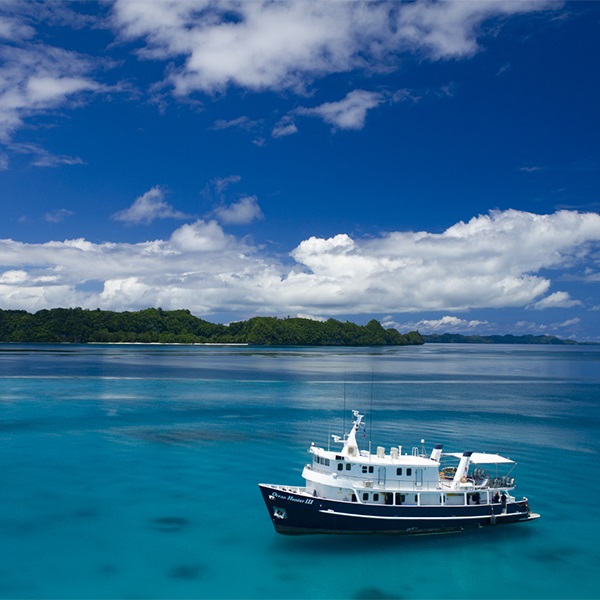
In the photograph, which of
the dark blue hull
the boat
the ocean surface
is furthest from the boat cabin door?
the ocean surface

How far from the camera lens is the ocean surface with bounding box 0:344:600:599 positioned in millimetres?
31969

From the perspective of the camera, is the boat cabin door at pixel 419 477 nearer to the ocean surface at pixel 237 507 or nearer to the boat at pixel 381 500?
the boat at pixel 381 500

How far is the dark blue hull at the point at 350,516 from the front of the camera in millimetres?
36750

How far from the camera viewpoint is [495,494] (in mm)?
40406

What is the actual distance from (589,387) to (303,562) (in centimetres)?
12439

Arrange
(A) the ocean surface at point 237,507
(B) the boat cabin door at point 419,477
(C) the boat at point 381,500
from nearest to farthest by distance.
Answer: (A) the ocean surface at point 237,507 < (C) the boat at point 381,500 < (B) the boat cabin door at point 419,477

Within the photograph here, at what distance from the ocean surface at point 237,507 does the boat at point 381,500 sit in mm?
1028

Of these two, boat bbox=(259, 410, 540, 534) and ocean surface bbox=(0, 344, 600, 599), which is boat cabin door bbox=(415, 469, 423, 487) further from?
ocean surface bbox=(0, 344, 600, 599)

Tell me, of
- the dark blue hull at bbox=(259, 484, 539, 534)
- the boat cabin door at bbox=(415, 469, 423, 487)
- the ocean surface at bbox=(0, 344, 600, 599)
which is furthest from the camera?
the boat cabin door at bbox=(415, 469, 423, 487)

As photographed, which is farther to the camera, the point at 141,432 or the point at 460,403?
the point at 460,403

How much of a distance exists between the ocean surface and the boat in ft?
3.37

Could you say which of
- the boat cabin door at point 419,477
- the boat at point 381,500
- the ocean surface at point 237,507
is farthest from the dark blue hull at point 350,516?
the boat cabin door at point 419,477

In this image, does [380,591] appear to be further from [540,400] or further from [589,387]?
[589,387]

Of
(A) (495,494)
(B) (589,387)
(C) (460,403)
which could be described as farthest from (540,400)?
(A) (495,494)
